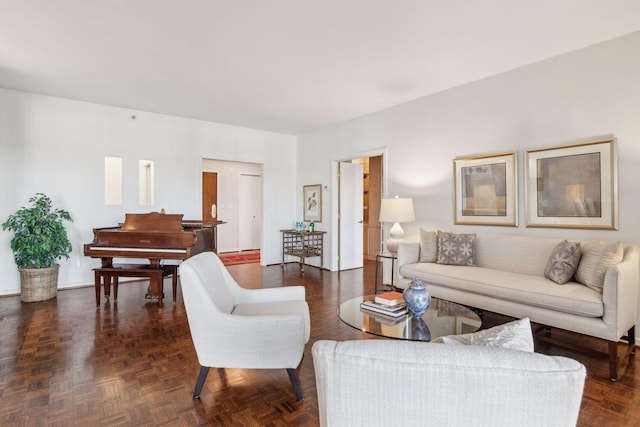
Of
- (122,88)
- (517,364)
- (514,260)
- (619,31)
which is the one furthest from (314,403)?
(122,88)

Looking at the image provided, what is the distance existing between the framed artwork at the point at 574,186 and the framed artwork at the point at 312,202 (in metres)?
3.70

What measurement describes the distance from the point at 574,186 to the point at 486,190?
0.88m

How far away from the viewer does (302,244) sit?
6637 millimetres

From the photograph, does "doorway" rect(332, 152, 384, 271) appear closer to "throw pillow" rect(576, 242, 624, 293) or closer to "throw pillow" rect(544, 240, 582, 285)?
"throw pillow" rect(544, 240, 582, 285)

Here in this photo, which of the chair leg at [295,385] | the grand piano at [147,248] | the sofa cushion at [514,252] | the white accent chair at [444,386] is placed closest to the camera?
the white accent chair at [444,386]

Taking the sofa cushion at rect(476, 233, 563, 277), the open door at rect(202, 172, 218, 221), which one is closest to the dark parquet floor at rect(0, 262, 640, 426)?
the sofa cushion at rect(476, 233, 563, 277)

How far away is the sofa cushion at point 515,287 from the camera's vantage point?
2.50 m

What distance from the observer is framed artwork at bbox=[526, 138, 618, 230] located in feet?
9.98

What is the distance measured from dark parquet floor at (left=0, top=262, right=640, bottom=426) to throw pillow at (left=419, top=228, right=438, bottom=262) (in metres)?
0.87

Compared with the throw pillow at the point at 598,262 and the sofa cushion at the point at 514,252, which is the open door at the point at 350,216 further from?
the throw pillow at the point at 598,262

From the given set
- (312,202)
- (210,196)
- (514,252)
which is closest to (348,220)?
(312,202)

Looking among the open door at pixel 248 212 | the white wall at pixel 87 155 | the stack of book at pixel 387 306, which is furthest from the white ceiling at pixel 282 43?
the open door at pixel 248 212

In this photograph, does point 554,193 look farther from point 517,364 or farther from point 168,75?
point 168,75

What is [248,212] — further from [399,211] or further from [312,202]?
[399,211]
